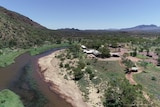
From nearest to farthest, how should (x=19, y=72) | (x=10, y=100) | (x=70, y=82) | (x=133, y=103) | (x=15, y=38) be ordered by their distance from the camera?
(x=133, y=103), (x=10, y=100), (x=70, y=82), (x=19, y=72), (x=15, y=38)

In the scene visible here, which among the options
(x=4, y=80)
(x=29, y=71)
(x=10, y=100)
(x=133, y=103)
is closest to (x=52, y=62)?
(x=29, y=71)

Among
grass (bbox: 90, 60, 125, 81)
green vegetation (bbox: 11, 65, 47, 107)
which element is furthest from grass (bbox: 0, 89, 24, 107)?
grass (bbox: 90, 60, 125, 81)


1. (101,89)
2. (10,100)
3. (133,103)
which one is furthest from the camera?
(101,89)

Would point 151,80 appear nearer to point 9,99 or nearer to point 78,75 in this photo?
point 78,75

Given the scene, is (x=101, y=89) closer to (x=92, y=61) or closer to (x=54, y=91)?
(x=54, y=91)

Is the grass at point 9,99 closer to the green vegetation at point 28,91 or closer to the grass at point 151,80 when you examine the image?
the green vegetation at point 28,91

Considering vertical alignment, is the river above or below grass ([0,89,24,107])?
below

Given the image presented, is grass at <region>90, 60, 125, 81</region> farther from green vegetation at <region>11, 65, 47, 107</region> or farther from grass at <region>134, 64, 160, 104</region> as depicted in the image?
green vegetation at <region>11, 65, 47, 107</region>
